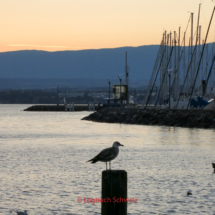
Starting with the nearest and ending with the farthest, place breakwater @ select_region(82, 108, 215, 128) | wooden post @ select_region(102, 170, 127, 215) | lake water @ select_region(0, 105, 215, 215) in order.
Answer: wooden post @ select_region(102, 170, 127, 215), lake water @ select_region(0, 105, 215, 215), breakwater @ select_region(82, 108, 215, 128)

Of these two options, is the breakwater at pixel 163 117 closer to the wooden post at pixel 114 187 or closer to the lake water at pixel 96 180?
the lake water at pixel 96 180

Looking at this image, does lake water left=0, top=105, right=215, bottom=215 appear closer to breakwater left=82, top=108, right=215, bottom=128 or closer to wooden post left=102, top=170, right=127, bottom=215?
wooden post left=102, top=170, right=127, bottom=215

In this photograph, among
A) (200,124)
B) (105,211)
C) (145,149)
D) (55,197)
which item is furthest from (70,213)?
(200,124)

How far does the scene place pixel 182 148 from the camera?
37.5 metres

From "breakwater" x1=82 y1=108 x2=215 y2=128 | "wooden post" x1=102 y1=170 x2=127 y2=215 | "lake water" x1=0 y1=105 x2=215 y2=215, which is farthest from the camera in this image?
"breakwater" x1=82 y1=108 x2=215 y2=128

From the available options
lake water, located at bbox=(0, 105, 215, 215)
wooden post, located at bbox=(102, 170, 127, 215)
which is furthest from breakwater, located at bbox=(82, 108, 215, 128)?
wooden post, located at bbox=(102, 170, 127, 215)

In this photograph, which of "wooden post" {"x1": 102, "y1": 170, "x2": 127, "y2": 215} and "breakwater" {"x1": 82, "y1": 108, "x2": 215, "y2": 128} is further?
"breakwater" {"x1": 82, "y1": 108, "x2": 215, "y2": 128}

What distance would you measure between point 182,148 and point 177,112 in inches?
1312

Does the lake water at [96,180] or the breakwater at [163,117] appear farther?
the breakwater at [163,117]

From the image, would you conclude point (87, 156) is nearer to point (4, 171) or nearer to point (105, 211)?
point (4, 171)

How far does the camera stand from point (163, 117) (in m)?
72.7

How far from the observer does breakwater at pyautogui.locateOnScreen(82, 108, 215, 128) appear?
62.9m

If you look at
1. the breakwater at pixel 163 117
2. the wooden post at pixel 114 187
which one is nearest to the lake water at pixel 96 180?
the wooden post at pixel 114 187

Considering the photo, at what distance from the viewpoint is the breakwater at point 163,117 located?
62.9m
